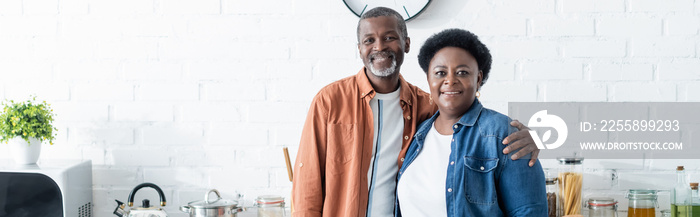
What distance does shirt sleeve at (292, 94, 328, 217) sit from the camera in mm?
1905

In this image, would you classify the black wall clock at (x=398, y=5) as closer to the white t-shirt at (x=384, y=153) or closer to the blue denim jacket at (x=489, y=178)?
the white t-shirt at (x=384, y=153)

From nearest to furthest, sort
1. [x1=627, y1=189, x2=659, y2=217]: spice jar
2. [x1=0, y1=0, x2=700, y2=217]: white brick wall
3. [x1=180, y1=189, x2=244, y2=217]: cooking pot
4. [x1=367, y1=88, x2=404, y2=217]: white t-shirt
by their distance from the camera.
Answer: [x1=367, y1=88, x2=404, y2=217]: white t-shirt → [x1=180, y1=189, x2=244, y2=217]: cooking pot → [x1=627, y1=189, x2=659, y2=217]: spice jar → [x1=0, y1=0, x2=700, y2=217]: white brick wall

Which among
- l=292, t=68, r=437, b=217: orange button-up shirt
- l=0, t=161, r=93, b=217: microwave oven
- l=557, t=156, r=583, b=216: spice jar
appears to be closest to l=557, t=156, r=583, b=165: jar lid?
l=557, t=156, r=583, b=216: spice jar

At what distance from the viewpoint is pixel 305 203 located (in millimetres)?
1904

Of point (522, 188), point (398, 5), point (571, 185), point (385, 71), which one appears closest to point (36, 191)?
point (385, 71)

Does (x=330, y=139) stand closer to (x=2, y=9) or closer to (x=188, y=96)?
(x=188, y=96)

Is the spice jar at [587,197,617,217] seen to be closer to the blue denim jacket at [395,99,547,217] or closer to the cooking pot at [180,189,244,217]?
the blue denim jacket at [395,99,547,217]

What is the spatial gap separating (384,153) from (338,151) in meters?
0.13

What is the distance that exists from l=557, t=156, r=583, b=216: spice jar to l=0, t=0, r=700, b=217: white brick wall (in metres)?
0.15

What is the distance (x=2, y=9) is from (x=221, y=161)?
1.01 meters

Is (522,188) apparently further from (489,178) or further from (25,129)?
(25,129)

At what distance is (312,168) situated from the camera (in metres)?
1.91

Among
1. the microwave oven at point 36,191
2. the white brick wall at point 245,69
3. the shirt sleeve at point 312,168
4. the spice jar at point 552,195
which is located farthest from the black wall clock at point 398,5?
the microwave oven at point 36,191

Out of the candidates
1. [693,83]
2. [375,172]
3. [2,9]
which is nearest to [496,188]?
[375,172]
